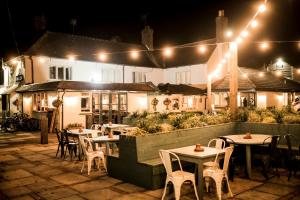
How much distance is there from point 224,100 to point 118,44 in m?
10.8

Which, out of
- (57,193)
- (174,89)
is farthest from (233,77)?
(174,89)

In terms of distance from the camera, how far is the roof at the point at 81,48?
2019 cm

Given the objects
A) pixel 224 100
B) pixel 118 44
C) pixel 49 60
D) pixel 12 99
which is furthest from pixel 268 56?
pixel 12 99

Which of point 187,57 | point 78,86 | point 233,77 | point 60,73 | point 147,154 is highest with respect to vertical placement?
point 187,57

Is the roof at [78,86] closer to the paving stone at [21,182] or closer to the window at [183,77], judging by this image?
the window at [183,77]

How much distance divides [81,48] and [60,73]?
374 cm

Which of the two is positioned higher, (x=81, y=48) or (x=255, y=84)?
(x=81, y=48)

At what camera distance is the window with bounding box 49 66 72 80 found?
775 inches

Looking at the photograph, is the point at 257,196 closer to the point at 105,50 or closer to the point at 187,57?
the point at 187,57

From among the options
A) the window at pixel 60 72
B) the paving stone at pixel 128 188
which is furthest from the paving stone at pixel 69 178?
the window at pixel 60 72

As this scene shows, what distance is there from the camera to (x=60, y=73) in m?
20.0

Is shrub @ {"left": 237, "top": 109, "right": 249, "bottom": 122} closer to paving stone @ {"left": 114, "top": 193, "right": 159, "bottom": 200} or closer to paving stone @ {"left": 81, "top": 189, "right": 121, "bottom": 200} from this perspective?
paving stone @ {"left": 114, "top": 193, "right": 159, "bottom": 200}

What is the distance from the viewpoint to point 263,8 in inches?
322

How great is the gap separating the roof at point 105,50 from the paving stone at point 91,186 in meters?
13.5
